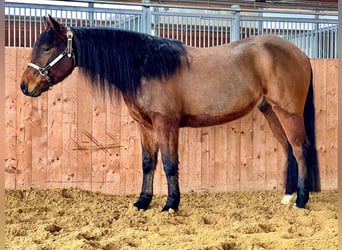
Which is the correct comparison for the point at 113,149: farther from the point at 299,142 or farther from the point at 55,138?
the point at 299,142

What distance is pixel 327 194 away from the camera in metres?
3.95

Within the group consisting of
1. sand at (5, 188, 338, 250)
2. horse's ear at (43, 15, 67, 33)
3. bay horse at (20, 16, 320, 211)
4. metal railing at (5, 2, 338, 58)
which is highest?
metal railing at (5, 2, 338, 58)

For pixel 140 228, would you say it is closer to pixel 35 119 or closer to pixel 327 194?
pixel 35 119

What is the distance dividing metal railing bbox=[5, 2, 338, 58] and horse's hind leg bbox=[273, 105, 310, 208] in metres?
1.13

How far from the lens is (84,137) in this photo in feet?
12.0

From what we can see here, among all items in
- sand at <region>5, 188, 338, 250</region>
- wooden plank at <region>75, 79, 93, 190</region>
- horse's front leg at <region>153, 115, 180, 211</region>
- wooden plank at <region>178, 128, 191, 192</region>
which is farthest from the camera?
wooden plank at <region>178, 128, 191, 192</region>

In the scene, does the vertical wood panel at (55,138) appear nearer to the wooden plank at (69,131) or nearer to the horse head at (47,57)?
the wooden plank at (69,131)

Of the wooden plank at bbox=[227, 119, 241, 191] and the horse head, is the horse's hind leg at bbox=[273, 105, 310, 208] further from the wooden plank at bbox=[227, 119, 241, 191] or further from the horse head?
the horse head

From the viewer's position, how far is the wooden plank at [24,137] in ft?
11.7

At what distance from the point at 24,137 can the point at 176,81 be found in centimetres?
137

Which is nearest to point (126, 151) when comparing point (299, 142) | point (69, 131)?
point (69, 131)

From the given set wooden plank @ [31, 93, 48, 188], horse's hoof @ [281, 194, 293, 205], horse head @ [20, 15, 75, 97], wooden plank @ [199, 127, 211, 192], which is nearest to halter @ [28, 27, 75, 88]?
horse head @ [20, 15, 75, 97]

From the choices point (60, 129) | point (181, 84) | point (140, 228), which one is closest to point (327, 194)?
point (181, 84)

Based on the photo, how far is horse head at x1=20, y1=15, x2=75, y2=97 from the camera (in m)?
2.93
